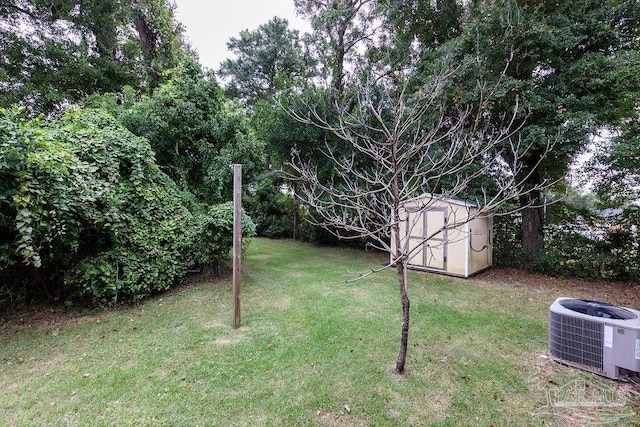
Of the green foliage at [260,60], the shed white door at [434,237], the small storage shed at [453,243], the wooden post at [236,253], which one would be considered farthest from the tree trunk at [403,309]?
the green foliage at [260,60]

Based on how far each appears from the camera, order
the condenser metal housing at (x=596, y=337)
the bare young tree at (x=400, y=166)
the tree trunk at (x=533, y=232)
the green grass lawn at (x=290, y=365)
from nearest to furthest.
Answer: the green grass lawn at (x=290, y=365) < the bare young tree at (x=400, y=166) < the condenser metal housing at (x=596, y=337) < the tree trunk at (x=533, y=232)

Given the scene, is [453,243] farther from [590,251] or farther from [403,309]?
[403,309]

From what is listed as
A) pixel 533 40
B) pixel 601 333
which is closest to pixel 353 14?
pixel 533 40

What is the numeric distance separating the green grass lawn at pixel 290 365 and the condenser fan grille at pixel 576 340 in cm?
14

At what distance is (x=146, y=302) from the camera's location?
14.8ft

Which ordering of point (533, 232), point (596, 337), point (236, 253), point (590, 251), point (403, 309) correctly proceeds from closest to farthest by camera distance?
point (403, 309), point (596, 337), point (236, 253), point (590, 251), point (533, 232)

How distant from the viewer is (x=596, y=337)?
258cm

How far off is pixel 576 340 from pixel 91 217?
5.75 m

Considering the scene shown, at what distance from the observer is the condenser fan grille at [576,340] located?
2.58 metres

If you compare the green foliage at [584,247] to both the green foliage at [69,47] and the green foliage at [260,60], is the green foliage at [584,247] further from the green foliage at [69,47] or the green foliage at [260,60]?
the green foliage at [260,60]

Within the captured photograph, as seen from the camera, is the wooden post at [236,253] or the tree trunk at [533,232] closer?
the wooden post at [236,253]

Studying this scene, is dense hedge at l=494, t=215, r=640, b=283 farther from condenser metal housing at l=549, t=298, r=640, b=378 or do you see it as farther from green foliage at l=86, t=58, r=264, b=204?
green foliage at l=86, t=58, r=264, b=204

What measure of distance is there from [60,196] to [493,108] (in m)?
7.76

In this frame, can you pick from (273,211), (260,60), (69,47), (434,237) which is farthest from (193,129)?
(260,60)
